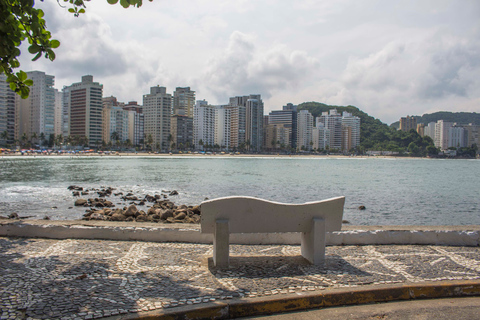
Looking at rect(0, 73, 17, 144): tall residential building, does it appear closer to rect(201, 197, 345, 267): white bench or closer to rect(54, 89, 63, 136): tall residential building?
rect(54, 89, 63, 136): tall residential building

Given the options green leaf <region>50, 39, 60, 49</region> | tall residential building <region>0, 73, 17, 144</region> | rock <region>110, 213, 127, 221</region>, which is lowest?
rock <region>110, 213, 127, 221</region>

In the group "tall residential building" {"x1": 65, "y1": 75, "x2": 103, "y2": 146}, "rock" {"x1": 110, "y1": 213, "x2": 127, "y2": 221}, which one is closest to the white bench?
"rock" {"x1": 110, "y1": 213, "x2": 127, "y2": 221}

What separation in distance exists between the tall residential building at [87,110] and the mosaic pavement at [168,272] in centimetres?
17214

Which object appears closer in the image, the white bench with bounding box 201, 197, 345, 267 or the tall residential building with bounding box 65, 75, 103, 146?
the white bench with bounding box 201, 197, 345, 267

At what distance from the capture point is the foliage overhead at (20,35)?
4.29 m

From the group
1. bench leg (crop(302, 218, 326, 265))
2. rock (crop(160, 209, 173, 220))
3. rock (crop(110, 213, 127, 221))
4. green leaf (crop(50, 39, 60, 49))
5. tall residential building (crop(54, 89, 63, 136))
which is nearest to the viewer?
green leaf (crop(50, 39, 60, 49))

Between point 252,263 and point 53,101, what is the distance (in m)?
183

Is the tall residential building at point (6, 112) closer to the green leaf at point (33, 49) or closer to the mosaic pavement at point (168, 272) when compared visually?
the mosaic pavement at point (168, 272)

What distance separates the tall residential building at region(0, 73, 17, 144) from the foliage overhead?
165841 mm

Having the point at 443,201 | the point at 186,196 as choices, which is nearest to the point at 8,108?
the point at 186,196

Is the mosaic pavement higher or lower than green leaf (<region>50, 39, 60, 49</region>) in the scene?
lower

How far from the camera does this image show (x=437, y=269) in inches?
210

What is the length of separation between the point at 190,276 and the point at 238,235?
2214 millimetres

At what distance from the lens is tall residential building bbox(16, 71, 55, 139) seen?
160m
